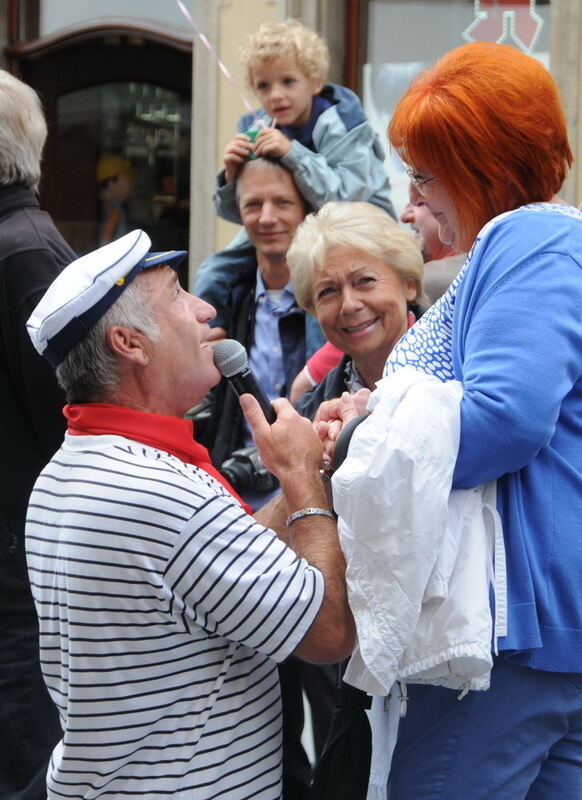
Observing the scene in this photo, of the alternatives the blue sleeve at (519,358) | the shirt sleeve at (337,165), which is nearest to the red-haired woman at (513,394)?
the blue sleeve at (519,358)

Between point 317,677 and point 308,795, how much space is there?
1304 mm

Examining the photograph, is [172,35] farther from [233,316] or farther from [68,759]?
[68,759]

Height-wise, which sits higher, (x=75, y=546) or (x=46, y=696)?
(x=75, y=546)

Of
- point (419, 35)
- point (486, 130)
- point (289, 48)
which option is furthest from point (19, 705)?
point (419, 35)

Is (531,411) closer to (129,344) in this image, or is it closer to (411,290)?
(129,344)

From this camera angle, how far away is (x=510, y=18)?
6.76 meters

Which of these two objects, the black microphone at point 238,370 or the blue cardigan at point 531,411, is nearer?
the blue cardigan at point 531,411

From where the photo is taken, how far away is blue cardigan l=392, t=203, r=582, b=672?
79.8 inches

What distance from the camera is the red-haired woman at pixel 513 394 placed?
204cm

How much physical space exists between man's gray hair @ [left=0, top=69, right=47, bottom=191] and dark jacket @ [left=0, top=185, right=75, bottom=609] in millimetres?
217

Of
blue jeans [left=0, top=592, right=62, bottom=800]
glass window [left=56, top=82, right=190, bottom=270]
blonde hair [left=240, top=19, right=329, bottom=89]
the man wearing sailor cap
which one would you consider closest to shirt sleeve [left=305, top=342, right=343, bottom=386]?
blue jeans [left=0, top=592, right=62, bottom=800]

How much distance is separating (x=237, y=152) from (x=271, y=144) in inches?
5.7

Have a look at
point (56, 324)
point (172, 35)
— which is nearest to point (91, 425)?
point (56, 324)

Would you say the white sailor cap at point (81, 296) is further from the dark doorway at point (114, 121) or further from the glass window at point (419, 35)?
the dark doorway at point (114, 121)
